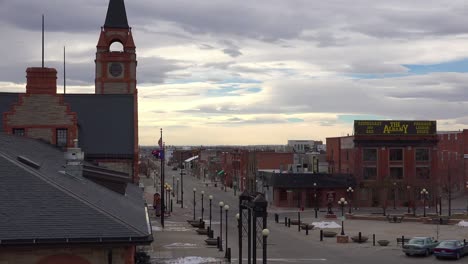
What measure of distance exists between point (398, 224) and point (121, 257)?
165 ft

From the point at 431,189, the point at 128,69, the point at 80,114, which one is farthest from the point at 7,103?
the point at 431,189

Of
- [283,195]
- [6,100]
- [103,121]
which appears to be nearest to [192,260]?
[103,121]

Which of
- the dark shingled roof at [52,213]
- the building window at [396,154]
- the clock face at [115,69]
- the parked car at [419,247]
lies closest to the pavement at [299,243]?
the parked car at [419,247]

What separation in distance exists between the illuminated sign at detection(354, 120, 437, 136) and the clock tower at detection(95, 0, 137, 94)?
105 feet

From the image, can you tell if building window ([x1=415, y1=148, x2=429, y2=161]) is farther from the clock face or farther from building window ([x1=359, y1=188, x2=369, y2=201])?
the clock face

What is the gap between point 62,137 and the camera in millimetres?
40344

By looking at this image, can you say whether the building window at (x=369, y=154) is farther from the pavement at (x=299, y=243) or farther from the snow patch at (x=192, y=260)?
the snow patch at (x=192, y=260)

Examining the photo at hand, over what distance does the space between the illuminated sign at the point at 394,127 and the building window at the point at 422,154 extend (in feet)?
7.05

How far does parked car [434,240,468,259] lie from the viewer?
40.4 metres

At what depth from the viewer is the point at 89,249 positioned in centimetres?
1734

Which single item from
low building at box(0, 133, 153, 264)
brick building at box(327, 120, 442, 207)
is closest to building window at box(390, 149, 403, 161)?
brick building at box(327, 120, 442, 207)

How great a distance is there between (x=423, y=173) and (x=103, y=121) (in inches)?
2048

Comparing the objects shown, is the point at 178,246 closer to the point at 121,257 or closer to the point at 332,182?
the point at 121,257

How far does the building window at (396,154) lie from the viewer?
289ft
